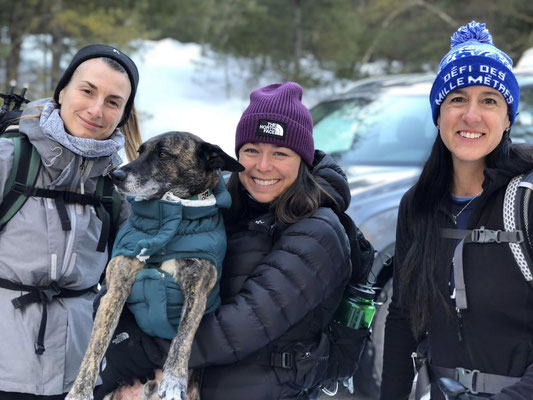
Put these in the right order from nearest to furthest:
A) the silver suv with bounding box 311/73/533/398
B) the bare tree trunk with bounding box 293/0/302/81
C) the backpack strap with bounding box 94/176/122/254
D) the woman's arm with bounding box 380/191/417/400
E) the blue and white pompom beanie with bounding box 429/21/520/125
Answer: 1. the blue and white pompom beanie with bounding box 429/21/520/125
2. the woman's arm with bounding box 380/191/417/400
3. the backpack strap with bounding box 94/176/122/254
4. the silver suv with bounding box 311/73/533/398
5. the bare tree trunk with bounding box 293/0/302/81

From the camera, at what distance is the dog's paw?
103 inches

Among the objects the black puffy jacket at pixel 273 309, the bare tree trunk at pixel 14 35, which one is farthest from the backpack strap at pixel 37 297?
the bare tree trunk at pixel 14 35

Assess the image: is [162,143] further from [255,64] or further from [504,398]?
[255,64]

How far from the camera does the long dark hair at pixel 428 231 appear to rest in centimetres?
256

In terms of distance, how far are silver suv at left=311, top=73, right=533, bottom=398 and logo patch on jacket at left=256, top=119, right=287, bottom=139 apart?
2.02 m

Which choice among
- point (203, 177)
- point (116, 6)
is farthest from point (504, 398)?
point (116, 6)

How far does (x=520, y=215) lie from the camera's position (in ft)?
7.62

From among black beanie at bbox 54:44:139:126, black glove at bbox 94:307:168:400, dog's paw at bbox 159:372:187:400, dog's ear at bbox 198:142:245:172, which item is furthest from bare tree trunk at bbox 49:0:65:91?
dog's paw at bbox 159:372:187:400

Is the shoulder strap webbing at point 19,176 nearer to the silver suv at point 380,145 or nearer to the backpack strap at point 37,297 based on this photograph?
the backpack strap at point 37,297

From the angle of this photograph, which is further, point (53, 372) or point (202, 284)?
point (53, 372)

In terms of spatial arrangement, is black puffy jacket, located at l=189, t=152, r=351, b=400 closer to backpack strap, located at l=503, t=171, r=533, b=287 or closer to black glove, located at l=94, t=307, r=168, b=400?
black glove, located at l=94, t=307, r=168, b=400

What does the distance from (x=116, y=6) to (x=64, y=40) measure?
99.3 inches

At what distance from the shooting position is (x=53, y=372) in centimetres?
295

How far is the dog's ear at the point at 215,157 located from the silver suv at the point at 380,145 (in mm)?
1989
